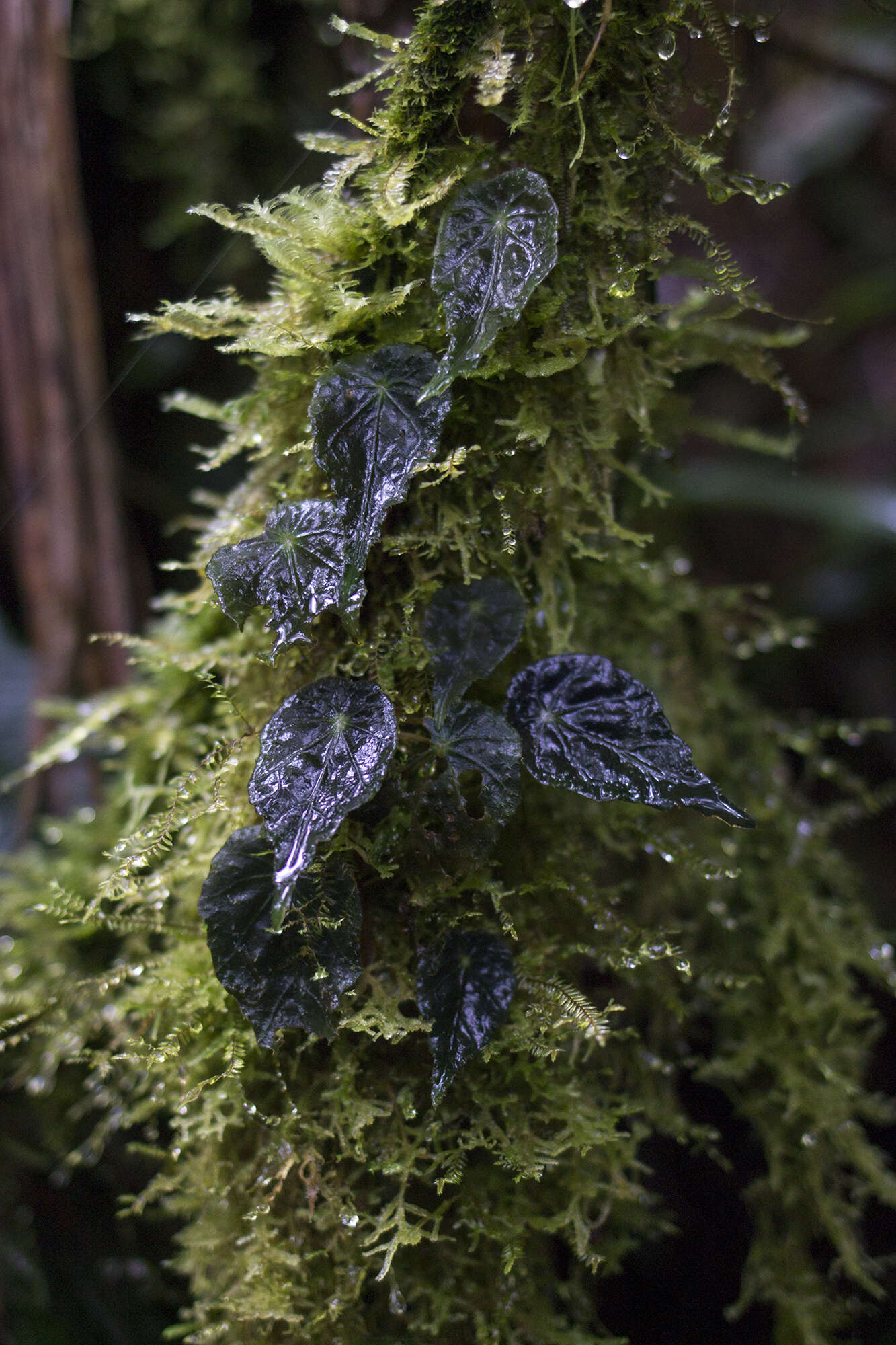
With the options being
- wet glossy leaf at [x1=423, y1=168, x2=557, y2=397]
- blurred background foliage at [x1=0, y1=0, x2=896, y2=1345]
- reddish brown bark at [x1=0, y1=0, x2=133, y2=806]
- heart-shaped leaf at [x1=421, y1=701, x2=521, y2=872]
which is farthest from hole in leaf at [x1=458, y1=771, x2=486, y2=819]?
reddish brown bark at [x1=0, y1=0, x2=133, y2=806]

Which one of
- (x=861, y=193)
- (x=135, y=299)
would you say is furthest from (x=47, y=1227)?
(x=861, y=193)

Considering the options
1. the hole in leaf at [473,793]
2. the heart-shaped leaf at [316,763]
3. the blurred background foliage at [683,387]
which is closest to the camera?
the heart-shaped leaf at [316,763]

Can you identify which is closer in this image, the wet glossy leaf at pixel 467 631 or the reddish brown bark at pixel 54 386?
the wet glossy leaf at pixel 467 631

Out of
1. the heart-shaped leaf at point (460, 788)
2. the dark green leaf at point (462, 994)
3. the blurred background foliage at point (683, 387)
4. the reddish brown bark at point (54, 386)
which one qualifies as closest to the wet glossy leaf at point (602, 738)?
the heart-shaped leaf at point (460, 788)

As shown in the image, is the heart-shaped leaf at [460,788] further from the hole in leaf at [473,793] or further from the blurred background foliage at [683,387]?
the blurred background foliage at [683,387]

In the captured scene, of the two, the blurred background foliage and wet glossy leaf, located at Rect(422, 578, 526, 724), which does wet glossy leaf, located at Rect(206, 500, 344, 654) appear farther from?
the blurred background foliage

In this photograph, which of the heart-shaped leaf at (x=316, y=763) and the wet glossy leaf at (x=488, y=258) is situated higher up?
the wet glossy leaf at (x=488, y=258)
